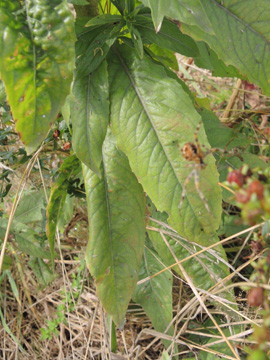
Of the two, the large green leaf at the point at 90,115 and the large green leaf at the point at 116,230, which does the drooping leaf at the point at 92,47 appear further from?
the large green leaf at the point at 116,230

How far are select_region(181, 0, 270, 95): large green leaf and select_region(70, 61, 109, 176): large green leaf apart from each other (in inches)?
13.9

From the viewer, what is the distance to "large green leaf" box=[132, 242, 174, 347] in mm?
1426

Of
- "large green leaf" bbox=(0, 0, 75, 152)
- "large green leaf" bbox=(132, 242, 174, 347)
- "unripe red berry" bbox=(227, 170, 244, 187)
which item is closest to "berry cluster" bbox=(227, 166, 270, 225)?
"unripe red berry" bbox=(227, 170, 244, 187)

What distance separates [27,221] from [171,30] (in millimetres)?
1114

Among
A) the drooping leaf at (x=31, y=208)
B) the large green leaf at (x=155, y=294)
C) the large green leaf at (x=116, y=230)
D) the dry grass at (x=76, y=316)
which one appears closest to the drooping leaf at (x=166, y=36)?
the large green leaf at (x=116, y=230)

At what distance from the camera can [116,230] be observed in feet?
3.68

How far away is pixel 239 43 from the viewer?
1100 millimetres

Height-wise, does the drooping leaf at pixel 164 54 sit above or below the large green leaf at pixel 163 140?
above

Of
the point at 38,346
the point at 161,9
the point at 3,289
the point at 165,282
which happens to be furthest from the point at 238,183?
the point at 3,289

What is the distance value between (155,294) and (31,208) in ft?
2.39

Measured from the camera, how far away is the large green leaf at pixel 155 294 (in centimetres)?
143

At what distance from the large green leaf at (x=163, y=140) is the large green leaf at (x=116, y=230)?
0.13 metres

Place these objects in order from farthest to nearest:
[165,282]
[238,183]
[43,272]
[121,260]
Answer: [43,272], [165,282], [121,260], [238,183]

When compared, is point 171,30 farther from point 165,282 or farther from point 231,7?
point 165,282
